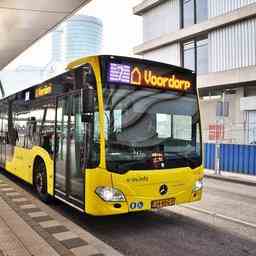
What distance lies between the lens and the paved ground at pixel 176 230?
558 cm

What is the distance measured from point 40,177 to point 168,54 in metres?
22.6

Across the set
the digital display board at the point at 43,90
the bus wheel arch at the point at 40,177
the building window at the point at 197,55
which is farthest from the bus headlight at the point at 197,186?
the building window at the point at 197,55

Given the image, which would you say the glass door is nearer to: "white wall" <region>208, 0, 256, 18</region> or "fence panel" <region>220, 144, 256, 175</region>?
"fence panel" <region>220, 144, 256, 175</region>

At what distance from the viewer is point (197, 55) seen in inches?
1080

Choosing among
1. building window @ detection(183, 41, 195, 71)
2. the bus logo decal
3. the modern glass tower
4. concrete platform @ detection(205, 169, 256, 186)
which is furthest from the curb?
the modern glass tower

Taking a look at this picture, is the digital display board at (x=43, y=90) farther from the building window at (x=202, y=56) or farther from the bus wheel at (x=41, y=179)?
the building window at (x=202, y=56)

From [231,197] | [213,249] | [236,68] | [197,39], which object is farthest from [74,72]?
[197,39]

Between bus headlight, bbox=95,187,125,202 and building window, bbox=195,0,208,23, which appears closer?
bus headlight, bbox=95,187,125,202

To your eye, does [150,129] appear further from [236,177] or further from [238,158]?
[238,158]

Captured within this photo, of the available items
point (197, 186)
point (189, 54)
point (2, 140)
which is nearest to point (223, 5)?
point (189, 54)

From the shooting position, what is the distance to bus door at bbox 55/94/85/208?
6535mm

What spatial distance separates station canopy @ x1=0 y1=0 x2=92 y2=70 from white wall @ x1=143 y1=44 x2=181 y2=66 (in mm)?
17179

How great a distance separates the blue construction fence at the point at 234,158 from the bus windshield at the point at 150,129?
9.48 metres

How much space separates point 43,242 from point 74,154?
5.56ft
